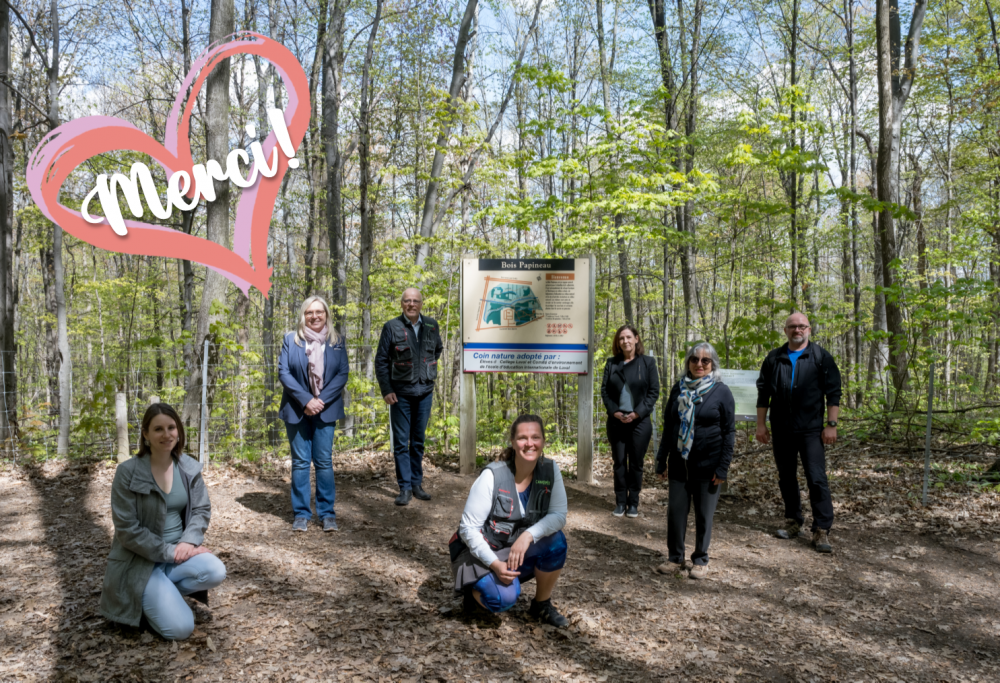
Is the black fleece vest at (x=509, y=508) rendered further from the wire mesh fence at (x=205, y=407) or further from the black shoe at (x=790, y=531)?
the wire mesh fence at (x=205, y=407)

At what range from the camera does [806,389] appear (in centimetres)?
468

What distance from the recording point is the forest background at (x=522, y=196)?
7406 mm

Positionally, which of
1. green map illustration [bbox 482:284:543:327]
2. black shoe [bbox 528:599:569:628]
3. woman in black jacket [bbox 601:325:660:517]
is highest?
green map illustration [bbox 482:284:543:327]

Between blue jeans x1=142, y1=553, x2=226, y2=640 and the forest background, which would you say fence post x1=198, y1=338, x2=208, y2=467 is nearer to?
the forest background

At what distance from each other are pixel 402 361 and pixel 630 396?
2107 millimetres

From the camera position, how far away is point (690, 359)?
13.6ft

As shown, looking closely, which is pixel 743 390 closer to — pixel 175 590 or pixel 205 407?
pixel 175 590

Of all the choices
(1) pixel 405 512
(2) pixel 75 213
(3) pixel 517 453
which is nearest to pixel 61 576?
(1) pixel 405 512

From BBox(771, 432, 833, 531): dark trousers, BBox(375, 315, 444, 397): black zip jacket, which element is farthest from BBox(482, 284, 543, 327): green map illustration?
BBox(771, 432, 833, 531): dark trousers

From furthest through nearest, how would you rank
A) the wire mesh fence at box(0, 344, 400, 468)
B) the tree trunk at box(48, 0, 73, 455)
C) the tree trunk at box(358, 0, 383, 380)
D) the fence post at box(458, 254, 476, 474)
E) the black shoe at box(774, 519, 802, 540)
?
1. the tree trunk at box(358, 0, 383, 380)
2. the tree trunk at box(48, 0, 73, 455)
3. the wire mesh fence at box(0, 344, 400, 468)
4. the fence post at box(458, 254, 476, 474)
5. the black shoe at box(774, 519, 802, 540)

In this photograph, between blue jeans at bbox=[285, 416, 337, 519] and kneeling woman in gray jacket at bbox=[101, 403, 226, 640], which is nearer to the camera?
kneeling woman in gray jacket at bbox=[101, 403, 226, 640]

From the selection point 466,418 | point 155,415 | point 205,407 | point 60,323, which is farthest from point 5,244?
point 155,415

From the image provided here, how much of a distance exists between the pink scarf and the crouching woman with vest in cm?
210

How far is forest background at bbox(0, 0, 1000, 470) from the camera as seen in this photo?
7.41 m
